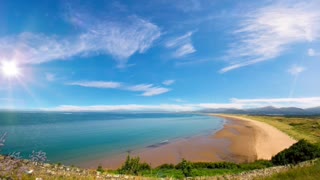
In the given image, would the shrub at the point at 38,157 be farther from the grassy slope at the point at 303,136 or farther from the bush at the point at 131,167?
the bush at the point at 131,167

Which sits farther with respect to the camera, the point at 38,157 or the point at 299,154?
the point at 299,154

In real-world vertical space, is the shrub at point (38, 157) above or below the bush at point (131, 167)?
above

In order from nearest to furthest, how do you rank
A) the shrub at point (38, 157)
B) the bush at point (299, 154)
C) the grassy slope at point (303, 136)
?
the shrub at point (38, 157) → the grassy slope at point (303, 136) → the bush at point (299, 154)

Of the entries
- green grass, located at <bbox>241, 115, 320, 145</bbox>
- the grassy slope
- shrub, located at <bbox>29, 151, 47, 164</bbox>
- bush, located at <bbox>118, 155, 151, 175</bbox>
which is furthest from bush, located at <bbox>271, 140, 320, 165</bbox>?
shrub, located at <bbox>29, 151, 47, 164</bbox>

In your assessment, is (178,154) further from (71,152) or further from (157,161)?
(71,152)

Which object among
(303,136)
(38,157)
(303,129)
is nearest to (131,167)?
(38,157)

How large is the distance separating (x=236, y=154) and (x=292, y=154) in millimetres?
16390

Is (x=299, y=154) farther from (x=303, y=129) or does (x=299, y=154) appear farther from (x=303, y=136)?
(x=303, y=129)

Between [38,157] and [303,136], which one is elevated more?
[38,157]

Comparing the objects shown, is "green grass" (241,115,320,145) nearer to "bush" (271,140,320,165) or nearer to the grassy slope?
the grassy slope

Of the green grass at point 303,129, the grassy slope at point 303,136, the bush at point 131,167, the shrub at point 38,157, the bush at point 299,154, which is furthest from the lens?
the green grass at point 303,129

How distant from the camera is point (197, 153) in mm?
41094

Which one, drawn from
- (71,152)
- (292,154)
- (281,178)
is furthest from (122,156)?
(281,178)

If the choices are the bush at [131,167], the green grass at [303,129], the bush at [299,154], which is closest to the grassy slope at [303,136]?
the green grass at [303,129]
